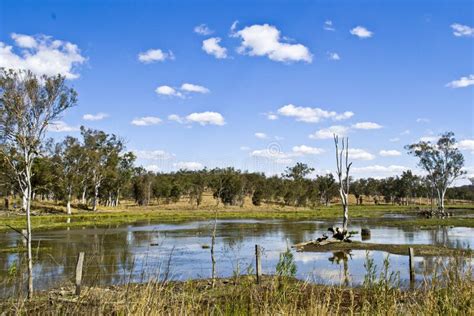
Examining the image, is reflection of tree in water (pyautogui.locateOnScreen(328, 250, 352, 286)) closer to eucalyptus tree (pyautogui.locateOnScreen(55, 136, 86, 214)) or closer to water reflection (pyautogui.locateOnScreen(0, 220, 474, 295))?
water reflection (pyautogui.locateOnScreen(0, 220, 474, 295))

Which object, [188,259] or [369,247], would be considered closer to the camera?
[188,259]

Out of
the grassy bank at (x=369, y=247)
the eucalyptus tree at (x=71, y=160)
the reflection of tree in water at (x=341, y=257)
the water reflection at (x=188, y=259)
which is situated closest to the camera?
the water reflection at (x=188, y=259)

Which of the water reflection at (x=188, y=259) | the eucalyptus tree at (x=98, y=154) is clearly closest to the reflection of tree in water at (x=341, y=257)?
the water reflection at (x=188, y=259)

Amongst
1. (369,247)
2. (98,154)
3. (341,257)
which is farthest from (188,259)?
(98,154)

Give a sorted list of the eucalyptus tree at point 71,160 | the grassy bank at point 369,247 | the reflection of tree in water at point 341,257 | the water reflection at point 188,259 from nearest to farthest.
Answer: the water reflection at point 188,259 → the reflection of tree in water at point 341,257 → the grassy bank at point 369,247 → the eucalyptus tree at point 71,160

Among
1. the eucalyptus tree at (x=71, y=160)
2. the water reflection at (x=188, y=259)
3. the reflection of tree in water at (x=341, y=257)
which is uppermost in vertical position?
the eucalyptus tree at (x=71, y=160)

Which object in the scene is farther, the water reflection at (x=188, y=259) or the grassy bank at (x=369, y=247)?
the grassy bank at (x=369, y=247)

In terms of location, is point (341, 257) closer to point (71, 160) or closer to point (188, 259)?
point (188, 259)

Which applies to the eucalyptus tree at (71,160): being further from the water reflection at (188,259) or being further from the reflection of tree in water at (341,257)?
the reflection of tree in water at (341,257)

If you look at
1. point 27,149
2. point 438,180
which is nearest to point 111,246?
point 27,149

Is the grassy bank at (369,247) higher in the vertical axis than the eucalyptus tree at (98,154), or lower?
lower

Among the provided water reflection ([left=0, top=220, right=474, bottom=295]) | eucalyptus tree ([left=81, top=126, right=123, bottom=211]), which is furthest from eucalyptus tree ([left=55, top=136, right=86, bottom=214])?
water reflection ([left=0, top=220, right=474, bottom=295])

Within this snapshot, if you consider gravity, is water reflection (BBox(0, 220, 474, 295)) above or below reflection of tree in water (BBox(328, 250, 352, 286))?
above

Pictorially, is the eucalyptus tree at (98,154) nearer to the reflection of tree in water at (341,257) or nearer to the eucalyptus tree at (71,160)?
the eucalyptus tree at (71,160)
